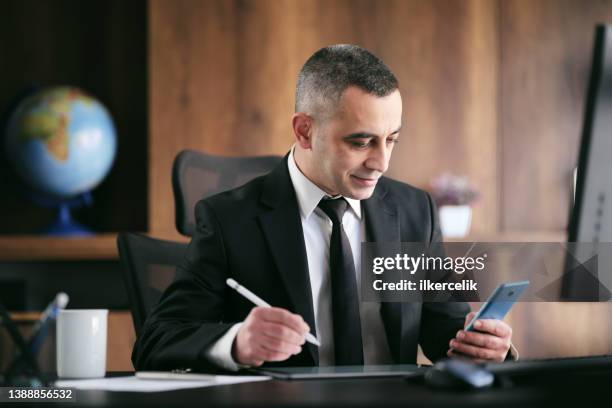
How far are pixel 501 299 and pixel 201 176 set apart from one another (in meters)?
0.96

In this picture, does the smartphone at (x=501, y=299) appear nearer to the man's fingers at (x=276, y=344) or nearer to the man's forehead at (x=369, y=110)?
the man's fingers at (x=276, y=344)

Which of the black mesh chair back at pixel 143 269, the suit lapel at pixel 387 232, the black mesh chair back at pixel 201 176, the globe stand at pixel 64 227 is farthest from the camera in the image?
the globe stand at pixel 64 227

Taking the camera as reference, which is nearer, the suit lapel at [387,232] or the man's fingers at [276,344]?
the man's fingers at [276,344]

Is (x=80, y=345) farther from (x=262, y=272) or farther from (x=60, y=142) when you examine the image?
(x=60, y=142)

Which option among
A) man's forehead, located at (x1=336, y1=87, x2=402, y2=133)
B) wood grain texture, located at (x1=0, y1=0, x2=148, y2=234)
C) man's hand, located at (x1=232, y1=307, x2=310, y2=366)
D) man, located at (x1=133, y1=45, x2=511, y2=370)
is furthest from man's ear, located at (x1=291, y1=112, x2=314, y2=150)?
wood grain texture, located at (x1=0, y1=0, x2=148, y2=234)

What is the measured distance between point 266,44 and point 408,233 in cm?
171

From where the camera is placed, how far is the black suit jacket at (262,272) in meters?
1.55

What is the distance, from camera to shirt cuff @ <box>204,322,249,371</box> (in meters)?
1.32

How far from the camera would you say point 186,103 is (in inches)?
127

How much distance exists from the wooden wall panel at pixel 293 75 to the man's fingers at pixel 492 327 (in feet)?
6.17

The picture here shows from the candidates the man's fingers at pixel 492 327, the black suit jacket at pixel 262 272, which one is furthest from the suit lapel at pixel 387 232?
the man's fingers at pixel 492 327

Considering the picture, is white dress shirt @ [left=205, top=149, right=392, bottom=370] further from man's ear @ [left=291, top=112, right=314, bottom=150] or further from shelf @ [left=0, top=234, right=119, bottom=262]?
shelf @ [left=0, top=234, right=119, bottom=262]

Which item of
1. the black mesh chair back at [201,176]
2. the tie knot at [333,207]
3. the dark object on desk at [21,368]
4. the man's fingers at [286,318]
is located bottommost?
the dark object on desk at [21,368]

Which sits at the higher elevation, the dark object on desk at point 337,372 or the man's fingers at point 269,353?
the man's fingers at point 269,353
